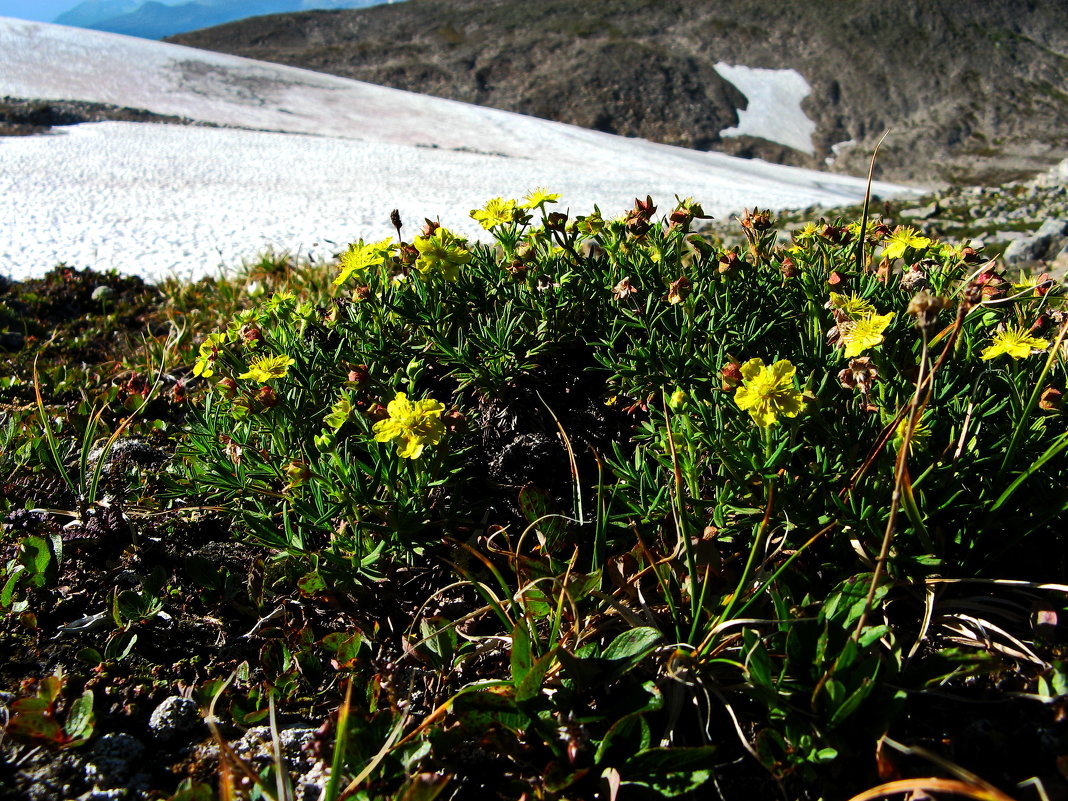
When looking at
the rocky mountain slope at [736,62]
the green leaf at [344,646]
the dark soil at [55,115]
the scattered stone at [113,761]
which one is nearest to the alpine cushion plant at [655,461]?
the green leaf at [344,646]

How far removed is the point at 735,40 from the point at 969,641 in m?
37.8

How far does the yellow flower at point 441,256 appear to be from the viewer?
1.88 m

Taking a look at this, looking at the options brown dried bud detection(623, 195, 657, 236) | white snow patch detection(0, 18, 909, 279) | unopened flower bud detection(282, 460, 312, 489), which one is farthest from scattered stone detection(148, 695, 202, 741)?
white snow patch detection(0, 18, 909, 279)

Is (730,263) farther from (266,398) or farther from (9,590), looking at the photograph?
(9,590)

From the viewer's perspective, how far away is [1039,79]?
3294cm

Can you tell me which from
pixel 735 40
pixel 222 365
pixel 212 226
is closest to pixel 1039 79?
pixel 735 40

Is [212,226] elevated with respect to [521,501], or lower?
elevated

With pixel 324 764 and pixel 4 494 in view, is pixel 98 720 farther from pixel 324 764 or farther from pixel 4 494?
pixel 4 494

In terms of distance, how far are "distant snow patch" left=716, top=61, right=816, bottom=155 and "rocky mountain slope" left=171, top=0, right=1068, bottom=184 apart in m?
0.46

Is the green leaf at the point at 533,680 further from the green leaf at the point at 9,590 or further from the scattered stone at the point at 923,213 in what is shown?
the scattered stone at the point at 923,213

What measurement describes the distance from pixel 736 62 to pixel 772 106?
3546 mm

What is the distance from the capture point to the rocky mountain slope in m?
28.6

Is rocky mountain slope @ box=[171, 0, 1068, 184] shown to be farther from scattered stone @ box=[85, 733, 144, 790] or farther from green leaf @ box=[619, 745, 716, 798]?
scattered stone @ box=[85, 733, 144, 790]

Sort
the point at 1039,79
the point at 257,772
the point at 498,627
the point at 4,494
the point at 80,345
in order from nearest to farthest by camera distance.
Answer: the point at 257,772 → the point at 498,627 → the point at 4,494 → the point at 80,345 → the point at 1039,79
